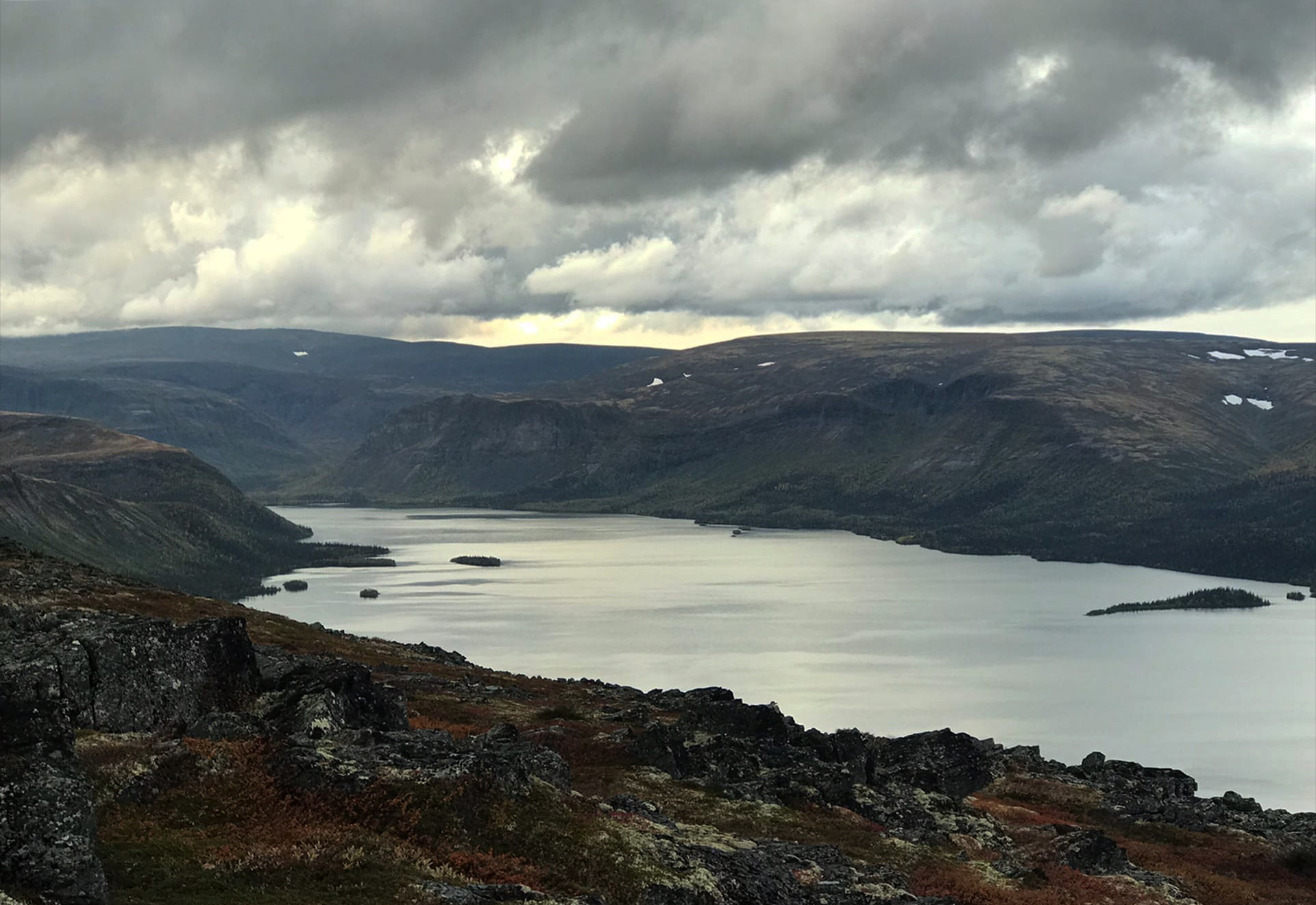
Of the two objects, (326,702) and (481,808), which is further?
(326,702)

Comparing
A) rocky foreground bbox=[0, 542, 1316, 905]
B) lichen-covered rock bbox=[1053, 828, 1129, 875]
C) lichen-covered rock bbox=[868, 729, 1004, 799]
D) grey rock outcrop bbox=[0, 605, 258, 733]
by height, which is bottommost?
lichen-covered rock bbox=[868, 729, 1004, 799]

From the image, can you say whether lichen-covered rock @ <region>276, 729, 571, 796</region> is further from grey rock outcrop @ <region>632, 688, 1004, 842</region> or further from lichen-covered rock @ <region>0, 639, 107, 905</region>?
grey rock outcrop @ <region>632, 688, 1004, 842</region>

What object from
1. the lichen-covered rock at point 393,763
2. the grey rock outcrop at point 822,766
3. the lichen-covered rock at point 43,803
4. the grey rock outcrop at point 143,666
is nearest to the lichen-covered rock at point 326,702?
the grey rock outcrop at point 143,666

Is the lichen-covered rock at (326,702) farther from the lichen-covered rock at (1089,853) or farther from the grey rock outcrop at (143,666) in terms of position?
the lichen-covered rock at (1089,853)

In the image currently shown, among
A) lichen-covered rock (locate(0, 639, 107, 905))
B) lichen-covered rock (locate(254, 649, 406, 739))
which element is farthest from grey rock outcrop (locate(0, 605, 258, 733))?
lichen-covered rock (locate(0, 639, 107, 905))

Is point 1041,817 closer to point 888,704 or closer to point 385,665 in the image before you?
point 385,665

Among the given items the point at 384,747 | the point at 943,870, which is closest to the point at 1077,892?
the point at 943,870

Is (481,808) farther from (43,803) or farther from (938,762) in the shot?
(938,762)

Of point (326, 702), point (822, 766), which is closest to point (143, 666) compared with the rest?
point (326, 702)
